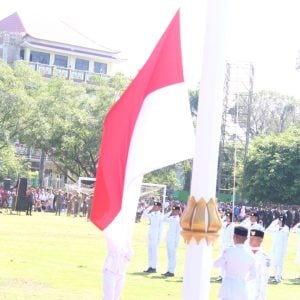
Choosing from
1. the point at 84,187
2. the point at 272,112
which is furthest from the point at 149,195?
the point at 272,112

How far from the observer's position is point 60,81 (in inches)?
2253

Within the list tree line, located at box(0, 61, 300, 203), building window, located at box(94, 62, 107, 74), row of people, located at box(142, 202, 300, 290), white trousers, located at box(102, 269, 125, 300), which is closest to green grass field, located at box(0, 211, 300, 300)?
row of people, located at box(142, 202, 300, 290)

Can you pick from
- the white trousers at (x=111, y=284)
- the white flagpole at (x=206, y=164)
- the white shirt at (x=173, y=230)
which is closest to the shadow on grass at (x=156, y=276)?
the white shirt at (x=173, y=230)

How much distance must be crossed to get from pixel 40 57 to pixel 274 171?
28.2 meters

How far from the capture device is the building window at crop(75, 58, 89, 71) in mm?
78562

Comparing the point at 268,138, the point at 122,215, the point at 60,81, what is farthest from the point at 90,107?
the point at 122,215

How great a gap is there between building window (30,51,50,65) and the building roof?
57.7 inches

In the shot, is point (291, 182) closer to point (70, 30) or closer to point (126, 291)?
point (70, 30)

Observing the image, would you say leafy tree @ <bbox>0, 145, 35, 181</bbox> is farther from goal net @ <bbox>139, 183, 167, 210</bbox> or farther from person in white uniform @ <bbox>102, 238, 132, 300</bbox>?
person in white uniform @ <bbox>102, 238, 132, 300</bbox>

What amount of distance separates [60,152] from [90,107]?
392 centimetres

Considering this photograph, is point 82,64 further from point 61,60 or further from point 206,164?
point 206,164

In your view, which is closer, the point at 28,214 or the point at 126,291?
the point at 126,291

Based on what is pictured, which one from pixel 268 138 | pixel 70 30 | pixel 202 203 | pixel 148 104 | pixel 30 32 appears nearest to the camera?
pixel 202 203

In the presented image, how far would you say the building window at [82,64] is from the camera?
78562mm
